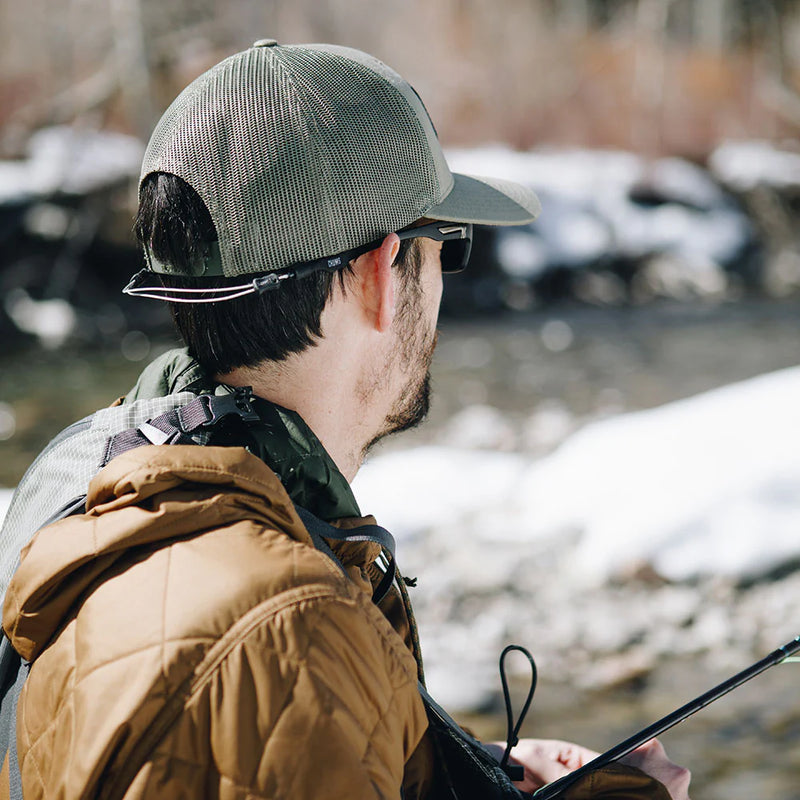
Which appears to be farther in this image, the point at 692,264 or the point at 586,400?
the point at 692,264

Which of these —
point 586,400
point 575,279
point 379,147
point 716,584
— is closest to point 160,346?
point 586,400

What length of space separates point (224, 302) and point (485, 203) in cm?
50

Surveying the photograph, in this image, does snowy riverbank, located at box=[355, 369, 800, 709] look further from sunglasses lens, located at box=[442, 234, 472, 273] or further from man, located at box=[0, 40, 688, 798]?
sunglasses lens, located at box=[442, 234, 472, 273]

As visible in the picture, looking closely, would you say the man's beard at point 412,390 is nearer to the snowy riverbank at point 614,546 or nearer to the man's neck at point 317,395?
the man's neck at point 317,395

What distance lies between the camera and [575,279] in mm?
14023

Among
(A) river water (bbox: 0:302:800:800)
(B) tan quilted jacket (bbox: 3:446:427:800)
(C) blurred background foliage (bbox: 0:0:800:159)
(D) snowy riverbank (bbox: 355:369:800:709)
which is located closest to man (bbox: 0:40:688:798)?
(B) tan quilted jacket (bbox: 3:446:427:800)

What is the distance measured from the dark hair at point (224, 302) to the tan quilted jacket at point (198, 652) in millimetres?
351

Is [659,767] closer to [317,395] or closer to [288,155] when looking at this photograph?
[317,395]

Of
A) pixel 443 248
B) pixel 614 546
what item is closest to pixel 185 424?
pixel 443 248

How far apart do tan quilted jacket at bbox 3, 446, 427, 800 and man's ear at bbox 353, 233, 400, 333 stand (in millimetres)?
442

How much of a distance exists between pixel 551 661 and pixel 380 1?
612 inches

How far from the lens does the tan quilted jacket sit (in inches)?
37.5

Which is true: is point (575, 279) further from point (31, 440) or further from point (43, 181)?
point (31, 440)

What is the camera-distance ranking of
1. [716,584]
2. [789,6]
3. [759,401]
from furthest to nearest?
[789,6] → [759,401] → [716,584]
